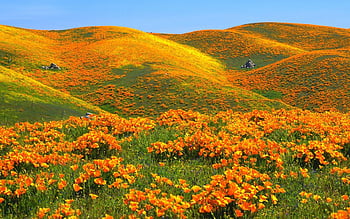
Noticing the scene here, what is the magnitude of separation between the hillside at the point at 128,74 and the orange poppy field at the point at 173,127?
235 mm

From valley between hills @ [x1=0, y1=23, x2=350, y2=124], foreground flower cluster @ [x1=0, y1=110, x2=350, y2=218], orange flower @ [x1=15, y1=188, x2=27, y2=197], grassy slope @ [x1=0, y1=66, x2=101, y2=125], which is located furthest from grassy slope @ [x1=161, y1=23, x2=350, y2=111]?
orange flower @ [x1=15, y1=188, x2=27, y2=197]

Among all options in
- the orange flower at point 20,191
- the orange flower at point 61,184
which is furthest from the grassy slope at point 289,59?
the orange flower at point 20,191

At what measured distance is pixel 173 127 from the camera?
10.2m

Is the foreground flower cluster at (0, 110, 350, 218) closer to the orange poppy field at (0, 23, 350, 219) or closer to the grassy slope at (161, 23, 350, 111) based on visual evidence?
the orange poppy field at (0, 23, 350, 219)

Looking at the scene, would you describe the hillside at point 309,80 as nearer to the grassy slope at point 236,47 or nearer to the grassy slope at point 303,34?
the grassy slope at point 236,47

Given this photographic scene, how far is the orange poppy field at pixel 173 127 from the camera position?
479 cm

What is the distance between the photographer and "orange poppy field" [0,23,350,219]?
4.79 m

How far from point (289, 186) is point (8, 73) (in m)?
32.6

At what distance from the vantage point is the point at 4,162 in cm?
635

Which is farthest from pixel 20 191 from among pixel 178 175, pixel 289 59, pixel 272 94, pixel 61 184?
pixel 289 59

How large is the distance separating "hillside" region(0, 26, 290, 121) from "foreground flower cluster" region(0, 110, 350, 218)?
19.2 metres

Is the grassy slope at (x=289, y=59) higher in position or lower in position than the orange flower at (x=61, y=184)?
higher

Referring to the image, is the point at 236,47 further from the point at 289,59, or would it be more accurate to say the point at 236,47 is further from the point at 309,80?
the point at 309,80

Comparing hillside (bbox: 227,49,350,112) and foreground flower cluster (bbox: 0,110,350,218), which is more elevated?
hillside (bbox: 227,49,350,112)
